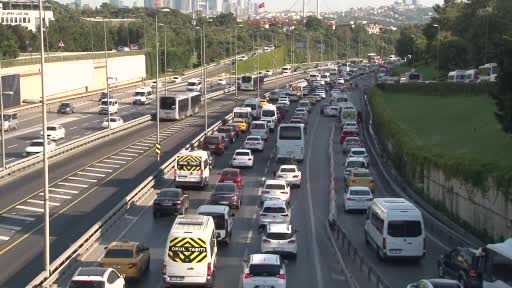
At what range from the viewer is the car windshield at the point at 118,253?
86.0 feet

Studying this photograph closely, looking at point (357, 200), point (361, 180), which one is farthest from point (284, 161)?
point (357, 200)

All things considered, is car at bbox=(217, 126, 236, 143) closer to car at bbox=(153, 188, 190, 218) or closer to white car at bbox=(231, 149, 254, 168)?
white car at bbox=(231, 149, 254, 168)

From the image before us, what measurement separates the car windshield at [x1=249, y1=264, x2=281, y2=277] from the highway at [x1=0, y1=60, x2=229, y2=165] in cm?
3270

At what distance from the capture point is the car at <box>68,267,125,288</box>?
21688 millimetres

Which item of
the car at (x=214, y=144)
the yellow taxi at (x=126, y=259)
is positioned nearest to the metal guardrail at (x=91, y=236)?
the yellow taxi at (x=126, y=259)

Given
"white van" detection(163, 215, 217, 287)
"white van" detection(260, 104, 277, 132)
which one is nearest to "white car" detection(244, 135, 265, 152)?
"white van" detection(260, 104, 277, 132)

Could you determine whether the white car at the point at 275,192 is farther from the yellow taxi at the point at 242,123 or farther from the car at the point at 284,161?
the yellow taxi at the point at 242,123

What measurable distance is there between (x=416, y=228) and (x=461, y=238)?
2841mm

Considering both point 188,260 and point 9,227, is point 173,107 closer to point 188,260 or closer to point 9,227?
point 9,227

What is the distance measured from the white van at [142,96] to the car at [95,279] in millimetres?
78790

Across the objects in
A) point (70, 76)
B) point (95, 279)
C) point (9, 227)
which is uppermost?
point (70, 76)

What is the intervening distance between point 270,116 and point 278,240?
4510 centimetres

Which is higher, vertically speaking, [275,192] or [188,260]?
[188,260]

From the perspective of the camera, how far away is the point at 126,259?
1026 inches
